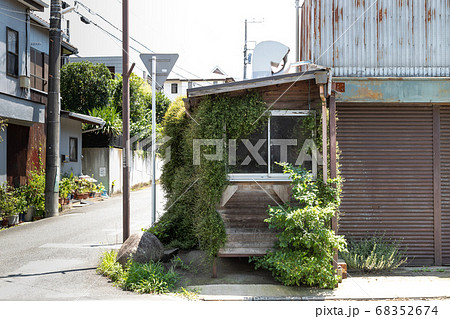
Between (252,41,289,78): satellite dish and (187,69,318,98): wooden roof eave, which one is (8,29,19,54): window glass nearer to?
(252,41,289,78): satellite dish

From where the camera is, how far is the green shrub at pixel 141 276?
698 cm

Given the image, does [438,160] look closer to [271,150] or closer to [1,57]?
[271,150]

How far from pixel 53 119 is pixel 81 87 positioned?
875 cm

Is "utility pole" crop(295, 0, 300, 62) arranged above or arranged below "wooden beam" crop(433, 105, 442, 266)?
above

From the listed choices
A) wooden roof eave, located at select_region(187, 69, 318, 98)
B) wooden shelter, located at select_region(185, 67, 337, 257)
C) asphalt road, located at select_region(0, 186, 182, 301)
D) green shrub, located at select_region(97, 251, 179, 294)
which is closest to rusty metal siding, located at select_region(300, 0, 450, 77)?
wooden shelter, located at select_region(185, 67, 337, 257)

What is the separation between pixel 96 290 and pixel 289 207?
141 inches

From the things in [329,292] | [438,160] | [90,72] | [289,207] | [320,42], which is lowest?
[329,292]

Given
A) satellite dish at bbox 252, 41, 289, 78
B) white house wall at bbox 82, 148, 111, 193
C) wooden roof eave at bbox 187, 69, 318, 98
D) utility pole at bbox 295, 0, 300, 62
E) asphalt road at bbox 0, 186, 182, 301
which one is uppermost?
utility pole at bbox 295, 0, 300, 62

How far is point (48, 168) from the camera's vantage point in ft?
47.6

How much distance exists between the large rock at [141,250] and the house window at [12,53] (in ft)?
29.8

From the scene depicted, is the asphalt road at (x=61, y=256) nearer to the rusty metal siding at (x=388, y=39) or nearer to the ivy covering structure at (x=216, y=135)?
the ivy covering structure at (x=216, y=135)

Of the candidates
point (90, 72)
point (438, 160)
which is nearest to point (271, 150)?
Answer: point (438, 160)

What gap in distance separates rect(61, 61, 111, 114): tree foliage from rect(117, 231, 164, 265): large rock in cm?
1624

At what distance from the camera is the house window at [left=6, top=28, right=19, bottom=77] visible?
13.9m
